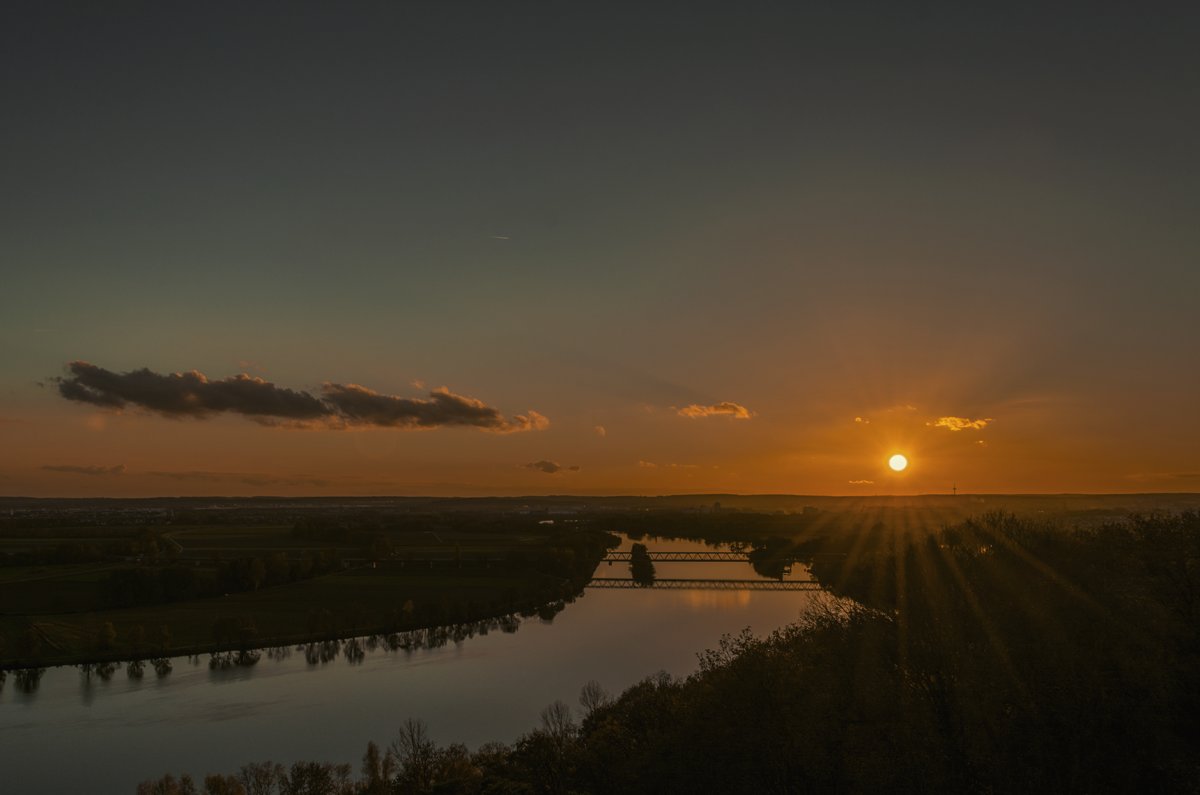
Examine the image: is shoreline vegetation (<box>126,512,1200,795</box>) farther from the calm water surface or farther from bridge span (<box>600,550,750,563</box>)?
bridge span (<box>600,550,750,563</box>)

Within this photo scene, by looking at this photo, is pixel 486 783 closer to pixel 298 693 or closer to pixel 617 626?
pixel 298 693

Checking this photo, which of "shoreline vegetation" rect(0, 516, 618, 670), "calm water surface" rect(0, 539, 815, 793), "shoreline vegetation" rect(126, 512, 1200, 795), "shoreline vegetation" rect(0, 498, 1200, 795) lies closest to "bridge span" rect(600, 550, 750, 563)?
"shoreline vegetation" rect(0, 516, 618, 670)

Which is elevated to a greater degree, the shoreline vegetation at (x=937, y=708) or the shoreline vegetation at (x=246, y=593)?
the shoreline vegetation at (x=937, y=708)

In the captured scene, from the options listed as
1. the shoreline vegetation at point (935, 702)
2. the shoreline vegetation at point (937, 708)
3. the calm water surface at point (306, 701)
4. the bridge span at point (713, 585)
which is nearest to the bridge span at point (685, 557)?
the bridge span at point (713, 585)

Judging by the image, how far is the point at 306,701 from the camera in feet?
121

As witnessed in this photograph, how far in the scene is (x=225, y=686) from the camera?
39875 mm

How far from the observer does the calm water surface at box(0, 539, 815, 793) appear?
29391mm

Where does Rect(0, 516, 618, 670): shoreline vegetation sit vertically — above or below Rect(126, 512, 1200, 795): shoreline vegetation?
below

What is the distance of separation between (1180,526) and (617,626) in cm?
3776

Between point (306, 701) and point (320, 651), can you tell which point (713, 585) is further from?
point (306, 701)

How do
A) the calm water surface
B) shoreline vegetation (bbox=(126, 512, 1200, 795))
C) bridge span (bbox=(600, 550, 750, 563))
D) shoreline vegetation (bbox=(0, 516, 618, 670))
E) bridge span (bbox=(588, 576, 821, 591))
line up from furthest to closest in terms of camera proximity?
bridge span (bbox=(600, 550, 750, 563)) < bridge span (bbox=(588, 576, 821, 591)) < shoreline vegetation (bbox=(0, 516, 618, 670)) < the calm water surface < shoreline vegetation (bbox=(126, 512, 1200, 795))

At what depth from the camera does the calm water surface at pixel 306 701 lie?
1157 inches

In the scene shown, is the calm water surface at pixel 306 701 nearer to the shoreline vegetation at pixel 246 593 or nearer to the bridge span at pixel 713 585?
the shoreline vegetation at pixel 246 593

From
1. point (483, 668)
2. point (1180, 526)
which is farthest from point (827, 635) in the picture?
point (483, 668)
